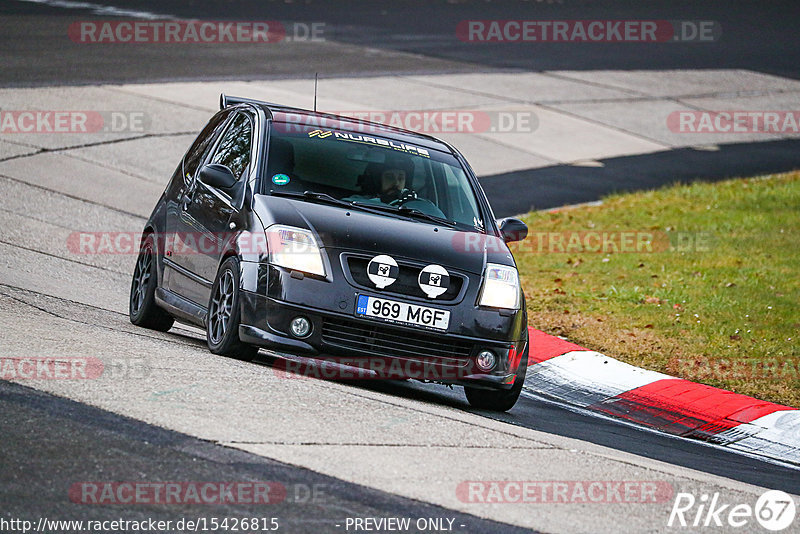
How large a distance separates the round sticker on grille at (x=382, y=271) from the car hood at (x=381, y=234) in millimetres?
51

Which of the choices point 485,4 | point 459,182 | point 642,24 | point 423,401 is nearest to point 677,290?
point 459,182

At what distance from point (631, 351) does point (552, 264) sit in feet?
11.3

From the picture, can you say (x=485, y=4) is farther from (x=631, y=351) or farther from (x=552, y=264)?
(x=631, y=351)

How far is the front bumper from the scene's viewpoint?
757 centimetres

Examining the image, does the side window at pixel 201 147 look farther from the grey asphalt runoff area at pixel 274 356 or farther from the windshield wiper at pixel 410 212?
the windshield wiper at pixel 410 212

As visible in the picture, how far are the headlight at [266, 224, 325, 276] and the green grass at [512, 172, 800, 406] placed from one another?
369 cm

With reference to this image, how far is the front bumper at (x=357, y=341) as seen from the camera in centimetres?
757
